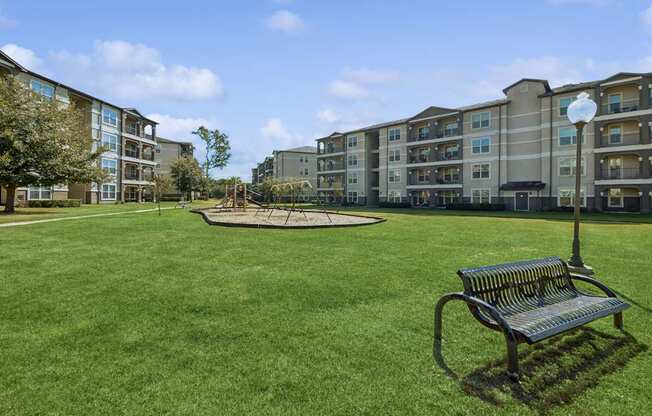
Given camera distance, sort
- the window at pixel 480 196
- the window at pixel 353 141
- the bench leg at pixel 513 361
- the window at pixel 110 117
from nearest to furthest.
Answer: the bench leg at pixel 513 361 < the window at pixel 480 196 < the window at pixel 110 117 < the window at pixel 353 141

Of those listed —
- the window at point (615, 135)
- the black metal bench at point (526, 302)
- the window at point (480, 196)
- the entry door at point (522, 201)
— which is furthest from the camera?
the window at point (480, 196)

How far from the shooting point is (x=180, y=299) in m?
5.98

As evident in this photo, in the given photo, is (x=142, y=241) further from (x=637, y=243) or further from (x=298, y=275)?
(x=637, y=243)

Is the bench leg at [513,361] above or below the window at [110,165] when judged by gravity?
below

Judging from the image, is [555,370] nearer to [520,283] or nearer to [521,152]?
[520,283]

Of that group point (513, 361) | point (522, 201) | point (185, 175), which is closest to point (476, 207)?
point (522, 201)

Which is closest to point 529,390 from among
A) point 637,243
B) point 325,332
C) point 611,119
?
point 325,332

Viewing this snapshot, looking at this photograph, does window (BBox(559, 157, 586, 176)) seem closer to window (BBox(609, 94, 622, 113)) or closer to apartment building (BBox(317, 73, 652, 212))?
apartment building (BBox(317, 73, 652, 212))

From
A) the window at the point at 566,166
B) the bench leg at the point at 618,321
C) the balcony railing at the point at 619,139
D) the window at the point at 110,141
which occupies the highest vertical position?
the window at the point at 110,141

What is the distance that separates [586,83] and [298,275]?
1731 inches

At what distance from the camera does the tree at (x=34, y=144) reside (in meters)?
23.7

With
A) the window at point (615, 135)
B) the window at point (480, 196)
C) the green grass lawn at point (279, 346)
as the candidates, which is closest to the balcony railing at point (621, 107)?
the window at point (615, 135)

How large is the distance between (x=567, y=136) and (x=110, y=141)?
195 feet

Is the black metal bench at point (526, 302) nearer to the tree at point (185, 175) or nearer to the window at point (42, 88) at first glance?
the window at point (42, 88)
